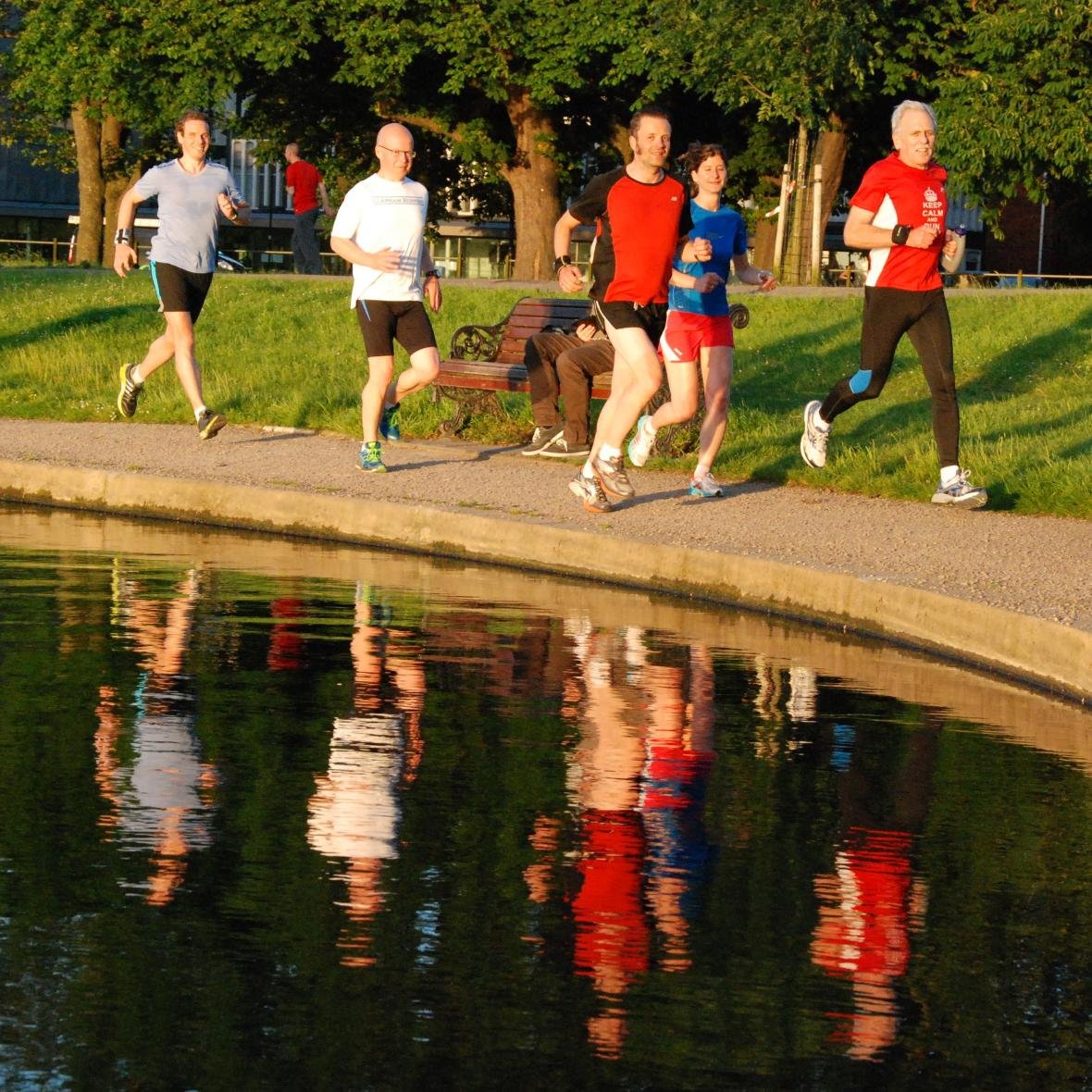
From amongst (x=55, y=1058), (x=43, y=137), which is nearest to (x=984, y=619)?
(x=55, y=1058)

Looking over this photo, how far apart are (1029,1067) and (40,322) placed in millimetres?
22633

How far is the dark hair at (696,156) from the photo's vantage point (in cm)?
1342

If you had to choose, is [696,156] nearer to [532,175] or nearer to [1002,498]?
[1002,498]

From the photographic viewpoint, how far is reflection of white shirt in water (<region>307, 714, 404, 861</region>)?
6.26 meters

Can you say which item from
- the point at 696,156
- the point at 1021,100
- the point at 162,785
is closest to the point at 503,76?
the point at 1021,100

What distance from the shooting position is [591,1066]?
15.0 ft

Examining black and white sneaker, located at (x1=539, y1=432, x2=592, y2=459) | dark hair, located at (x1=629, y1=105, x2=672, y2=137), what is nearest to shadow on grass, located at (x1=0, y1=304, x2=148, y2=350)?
black and white sneaker, located at (x1=539, y1=432, x2=592, y2=459)

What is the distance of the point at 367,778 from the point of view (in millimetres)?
7059

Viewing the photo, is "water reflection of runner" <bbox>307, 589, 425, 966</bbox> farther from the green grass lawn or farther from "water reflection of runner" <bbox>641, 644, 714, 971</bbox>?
the green grass lawn

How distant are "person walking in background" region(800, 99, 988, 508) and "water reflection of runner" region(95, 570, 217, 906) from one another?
4414 mm

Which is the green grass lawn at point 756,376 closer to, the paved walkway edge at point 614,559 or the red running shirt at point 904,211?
the red running shirt at point 904,211

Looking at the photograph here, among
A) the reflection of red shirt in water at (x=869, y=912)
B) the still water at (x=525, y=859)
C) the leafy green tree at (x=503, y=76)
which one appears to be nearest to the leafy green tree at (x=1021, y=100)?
the leafy green tree at (x=503, y=76)

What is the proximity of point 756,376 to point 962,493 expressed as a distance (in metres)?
8.79

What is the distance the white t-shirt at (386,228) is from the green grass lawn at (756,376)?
2.08 meters
